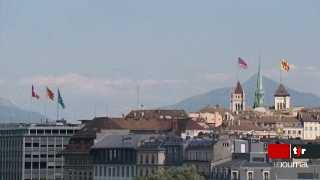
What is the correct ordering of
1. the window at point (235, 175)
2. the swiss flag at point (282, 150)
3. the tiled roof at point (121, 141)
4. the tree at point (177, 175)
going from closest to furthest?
the swiss flag at point (282, 150) → the tree at point (177, 175) → the window at point (235, 175) → the tiled roof at point (121, 141)

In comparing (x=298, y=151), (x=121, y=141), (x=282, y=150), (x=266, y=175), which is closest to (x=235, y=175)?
(x=266, y=175)

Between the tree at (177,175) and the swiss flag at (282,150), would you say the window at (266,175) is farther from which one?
the swiss flag at (282,150)

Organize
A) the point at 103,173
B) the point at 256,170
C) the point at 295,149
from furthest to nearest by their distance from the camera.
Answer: the point at 103,173 < the point at 256,170 < the point at 295,149

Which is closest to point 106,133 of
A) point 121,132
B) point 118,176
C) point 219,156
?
point 121,132

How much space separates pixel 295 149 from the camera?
342ft

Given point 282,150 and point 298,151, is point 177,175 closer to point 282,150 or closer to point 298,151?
point 282,150

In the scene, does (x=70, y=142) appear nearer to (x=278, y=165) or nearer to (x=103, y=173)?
(x=103, y=173)

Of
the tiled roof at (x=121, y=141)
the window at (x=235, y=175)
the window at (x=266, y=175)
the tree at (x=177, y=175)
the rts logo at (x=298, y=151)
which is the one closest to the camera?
the rts logo at (x=298, y=151)

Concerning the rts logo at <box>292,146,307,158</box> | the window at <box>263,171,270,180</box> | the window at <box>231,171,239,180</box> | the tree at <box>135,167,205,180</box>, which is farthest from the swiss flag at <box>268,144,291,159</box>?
the window at <box>231,171,239,180</box>

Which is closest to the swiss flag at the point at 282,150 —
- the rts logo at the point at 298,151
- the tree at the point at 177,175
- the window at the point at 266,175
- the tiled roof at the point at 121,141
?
the rts logo at the point at 298,151

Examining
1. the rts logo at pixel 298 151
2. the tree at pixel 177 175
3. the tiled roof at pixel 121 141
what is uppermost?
the tiled roof at pixel 121 141

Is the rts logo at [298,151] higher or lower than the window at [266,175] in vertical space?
higher

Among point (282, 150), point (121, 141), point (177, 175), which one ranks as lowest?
point (177, 175)

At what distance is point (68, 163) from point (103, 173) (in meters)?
14.7
